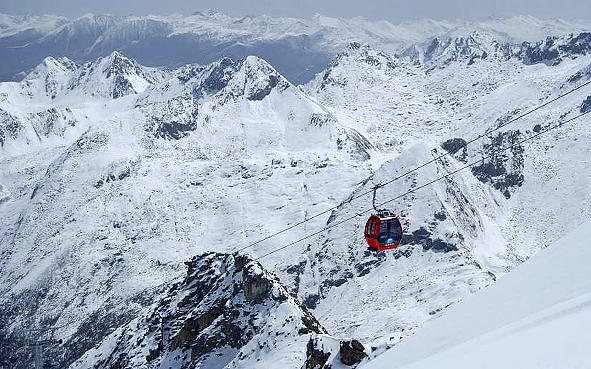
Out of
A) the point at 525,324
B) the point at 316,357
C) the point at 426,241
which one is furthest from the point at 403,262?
the point at 525,324

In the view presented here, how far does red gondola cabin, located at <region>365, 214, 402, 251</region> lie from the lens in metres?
40.0

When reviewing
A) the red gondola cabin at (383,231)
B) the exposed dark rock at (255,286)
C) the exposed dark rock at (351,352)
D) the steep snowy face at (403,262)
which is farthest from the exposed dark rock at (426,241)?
the red gondola cabin at (383,231)

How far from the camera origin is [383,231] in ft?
132

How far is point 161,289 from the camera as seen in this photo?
189875 millimetres

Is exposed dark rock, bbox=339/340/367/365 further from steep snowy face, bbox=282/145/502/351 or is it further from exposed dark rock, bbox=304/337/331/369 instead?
steep snowy face, bbox=282/145/502/351

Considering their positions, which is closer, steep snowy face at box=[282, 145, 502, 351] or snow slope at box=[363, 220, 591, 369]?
snow slope at box=[363, 220, 591, 369]

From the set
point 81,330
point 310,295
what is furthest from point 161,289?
point 310,295

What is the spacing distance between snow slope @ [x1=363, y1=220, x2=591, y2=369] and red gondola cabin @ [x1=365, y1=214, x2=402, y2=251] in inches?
496

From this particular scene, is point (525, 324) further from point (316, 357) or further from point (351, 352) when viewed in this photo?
point (316, 357)

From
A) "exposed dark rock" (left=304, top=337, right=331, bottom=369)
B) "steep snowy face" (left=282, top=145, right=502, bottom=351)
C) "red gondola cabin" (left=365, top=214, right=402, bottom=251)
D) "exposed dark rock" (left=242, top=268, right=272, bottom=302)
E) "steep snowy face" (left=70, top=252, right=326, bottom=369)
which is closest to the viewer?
"red gondola cabin" (left=365, top=214, right=402, bottom=251)

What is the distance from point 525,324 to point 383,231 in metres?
22.0

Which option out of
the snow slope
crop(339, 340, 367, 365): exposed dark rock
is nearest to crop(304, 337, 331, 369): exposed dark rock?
crop(339, 340, 367, 365): exposed dark rock

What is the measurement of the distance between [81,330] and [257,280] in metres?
116

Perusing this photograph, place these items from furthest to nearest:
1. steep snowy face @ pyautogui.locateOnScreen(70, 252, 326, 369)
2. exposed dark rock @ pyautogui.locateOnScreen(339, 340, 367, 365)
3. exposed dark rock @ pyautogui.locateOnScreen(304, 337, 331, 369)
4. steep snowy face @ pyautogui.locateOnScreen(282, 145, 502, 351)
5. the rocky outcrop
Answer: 1. steep snowy face @ pyautogui.locateOnScreen(282, 145, 502, 351)
2. steep snowy face @ pyautogui.locateOnScreen(70, 252, 326, 369)
3. exposed dark rock @ pyautogui.locateOnScreen(304, 337, 331, 369)
4. the rocky outcrop
5. exposed dark rock @ pyautogui.locateOnScreen(339, 340, 367, 365)
